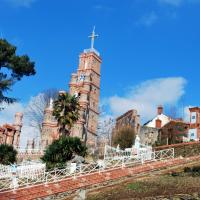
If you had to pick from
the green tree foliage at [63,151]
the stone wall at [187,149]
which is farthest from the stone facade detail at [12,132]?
the stone wall at [187,149]

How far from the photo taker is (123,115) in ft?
253

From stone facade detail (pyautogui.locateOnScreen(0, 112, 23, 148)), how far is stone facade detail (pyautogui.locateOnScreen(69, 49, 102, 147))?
30.5 feet

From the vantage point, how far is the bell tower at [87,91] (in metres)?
77.1

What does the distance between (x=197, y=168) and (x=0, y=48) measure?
18.2 meters

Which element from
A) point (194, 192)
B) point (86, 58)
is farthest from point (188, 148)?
point (86, 58)

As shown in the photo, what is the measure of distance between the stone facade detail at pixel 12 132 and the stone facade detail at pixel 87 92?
9302 mm

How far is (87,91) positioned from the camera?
79.9 m

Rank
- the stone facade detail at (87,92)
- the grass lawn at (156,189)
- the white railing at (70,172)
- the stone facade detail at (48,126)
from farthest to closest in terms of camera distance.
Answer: the stone facade detail at (87,92) < the stone facade detail at (48,126) < the white railing at (70,172) < the grass lawn at (156,189)

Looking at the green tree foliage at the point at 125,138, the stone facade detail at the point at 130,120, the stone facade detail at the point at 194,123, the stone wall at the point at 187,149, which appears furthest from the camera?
the stone facade detail at the point at 130,120

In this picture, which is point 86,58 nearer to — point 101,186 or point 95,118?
point 95,118

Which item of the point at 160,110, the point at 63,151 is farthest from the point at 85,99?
the point at 63,151

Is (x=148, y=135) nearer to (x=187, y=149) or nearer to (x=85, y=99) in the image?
(x=85, y=99)

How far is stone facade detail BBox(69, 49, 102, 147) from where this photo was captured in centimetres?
7712

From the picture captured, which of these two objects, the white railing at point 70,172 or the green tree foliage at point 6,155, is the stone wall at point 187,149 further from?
the green tree foliage at point 6,155
